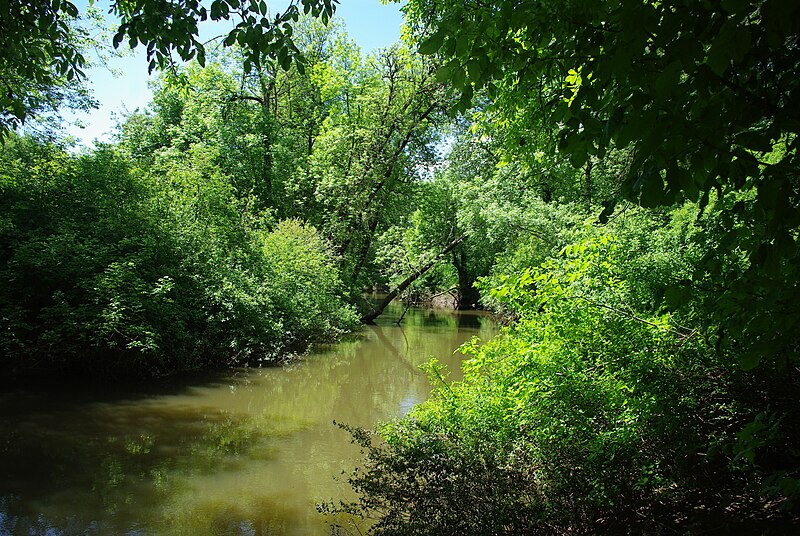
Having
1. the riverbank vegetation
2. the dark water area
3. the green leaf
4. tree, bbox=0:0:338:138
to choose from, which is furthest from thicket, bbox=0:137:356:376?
the green leaf

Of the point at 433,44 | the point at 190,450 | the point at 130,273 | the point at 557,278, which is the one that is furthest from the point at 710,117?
the point at 130,273

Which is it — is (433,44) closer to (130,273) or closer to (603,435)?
(603,435)

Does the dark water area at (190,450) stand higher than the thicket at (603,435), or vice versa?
the thicket at (603,435)

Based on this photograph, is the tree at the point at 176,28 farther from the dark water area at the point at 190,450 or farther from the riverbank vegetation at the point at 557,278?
the dark water area at the point at 190,450

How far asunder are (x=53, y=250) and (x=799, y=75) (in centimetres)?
1186

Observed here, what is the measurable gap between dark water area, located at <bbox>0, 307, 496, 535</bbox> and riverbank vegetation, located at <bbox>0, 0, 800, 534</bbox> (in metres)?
0.96

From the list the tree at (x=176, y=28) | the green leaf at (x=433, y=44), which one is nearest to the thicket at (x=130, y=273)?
the tree at (x=176, y=28)

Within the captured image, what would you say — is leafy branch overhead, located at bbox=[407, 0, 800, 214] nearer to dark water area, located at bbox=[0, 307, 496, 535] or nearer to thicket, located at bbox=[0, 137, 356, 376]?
dark water area, located at bbox=[0, 307, 496, 535]

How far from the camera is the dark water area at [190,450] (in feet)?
18.7

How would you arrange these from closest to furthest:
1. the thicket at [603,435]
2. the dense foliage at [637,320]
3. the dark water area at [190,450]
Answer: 1. the dense foliage at [637,320]
2. the thicket at [603,435]
3. the dark water area at [190,450]

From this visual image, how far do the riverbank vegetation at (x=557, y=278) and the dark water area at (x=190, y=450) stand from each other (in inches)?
37.6

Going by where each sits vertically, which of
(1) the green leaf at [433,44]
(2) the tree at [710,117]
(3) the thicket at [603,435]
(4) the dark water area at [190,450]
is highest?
(1) the green leaf at [433,44]

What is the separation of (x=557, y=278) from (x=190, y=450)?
614 centimetres

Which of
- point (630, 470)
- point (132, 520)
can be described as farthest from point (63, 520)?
point (630, 470)
